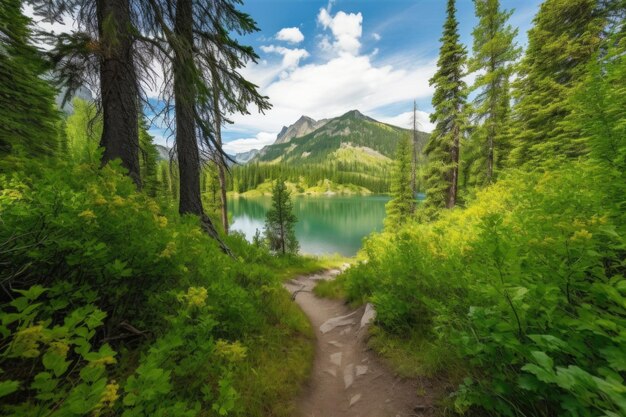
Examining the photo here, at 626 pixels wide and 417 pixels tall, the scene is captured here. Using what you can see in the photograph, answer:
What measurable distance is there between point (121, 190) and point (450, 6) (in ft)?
71.9

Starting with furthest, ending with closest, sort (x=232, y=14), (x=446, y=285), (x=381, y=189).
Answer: (x=381, y=189), (x=232, y=14), (x=446, y=285)

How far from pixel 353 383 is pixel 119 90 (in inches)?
275

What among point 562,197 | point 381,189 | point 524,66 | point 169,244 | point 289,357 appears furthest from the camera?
point 381,189

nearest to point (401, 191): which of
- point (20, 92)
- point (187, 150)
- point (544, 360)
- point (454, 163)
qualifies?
point (454, 163)

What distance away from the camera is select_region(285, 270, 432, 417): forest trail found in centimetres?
328

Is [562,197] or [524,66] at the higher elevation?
[524,66]

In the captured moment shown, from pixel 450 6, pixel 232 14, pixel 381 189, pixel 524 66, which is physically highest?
Result: pixel 450 6

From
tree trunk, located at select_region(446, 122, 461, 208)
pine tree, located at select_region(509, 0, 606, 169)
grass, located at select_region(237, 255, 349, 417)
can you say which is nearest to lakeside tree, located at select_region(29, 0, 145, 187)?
grass, located at select_region(237, 255, 349, 417)

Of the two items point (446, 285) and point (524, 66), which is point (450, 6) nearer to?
point (524, 66)

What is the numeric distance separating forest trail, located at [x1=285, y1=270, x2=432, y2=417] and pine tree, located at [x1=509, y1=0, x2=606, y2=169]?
1334cm

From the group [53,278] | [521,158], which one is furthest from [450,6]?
[53,278]

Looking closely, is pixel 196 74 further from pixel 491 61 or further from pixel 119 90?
pixel 491 61

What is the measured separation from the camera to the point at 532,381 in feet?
5.23

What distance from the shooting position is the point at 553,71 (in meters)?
14.0
